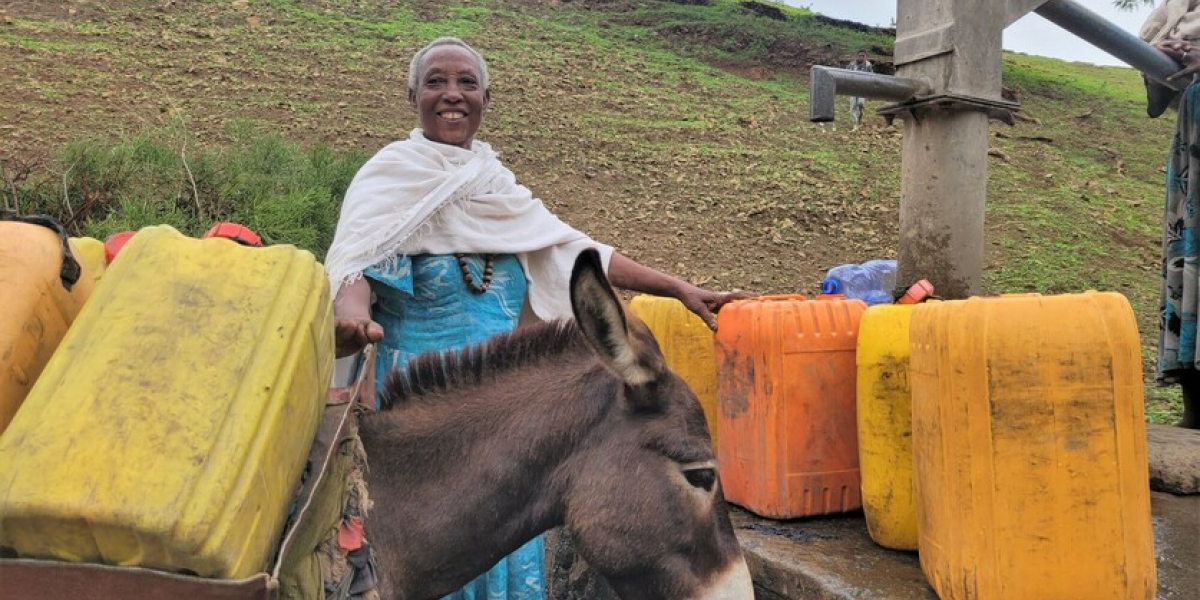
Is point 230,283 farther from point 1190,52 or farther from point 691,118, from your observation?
point 691,118

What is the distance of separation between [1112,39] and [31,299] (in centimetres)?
446

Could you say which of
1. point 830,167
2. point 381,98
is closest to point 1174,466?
point 830,167

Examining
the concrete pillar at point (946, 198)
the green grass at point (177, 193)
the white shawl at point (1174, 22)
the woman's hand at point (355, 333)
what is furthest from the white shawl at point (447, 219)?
the green grass at point (177, 193)

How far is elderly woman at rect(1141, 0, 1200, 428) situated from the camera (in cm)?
399

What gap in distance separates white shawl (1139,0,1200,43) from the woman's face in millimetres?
3534

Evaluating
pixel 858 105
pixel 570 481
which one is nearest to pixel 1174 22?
pixel 570 481

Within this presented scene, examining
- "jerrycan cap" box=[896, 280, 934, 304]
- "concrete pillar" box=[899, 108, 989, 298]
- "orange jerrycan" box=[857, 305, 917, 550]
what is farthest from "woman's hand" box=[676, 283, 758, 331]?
"concrete pillar" box=[899, 108, 989, 298]

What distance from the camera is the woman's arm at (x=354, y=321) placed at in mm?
1920

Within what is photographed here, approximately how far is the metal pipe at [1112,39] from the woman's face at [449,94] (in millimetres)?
2861

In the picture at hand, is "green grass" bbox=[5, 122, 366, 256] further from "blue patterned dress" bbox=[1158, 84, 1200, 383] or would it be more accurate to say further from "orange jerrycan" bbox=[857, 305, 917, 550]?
"blue patterned dress" bbox=[1158, 84, 1200, 383]

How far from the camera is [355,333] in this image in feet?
6.33

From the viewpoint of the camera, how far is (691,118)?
54.8 feet

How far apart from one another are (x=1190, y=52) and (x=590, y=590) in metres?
3.77

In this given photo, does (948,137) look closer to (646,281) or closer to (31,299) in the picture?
(646,281)
